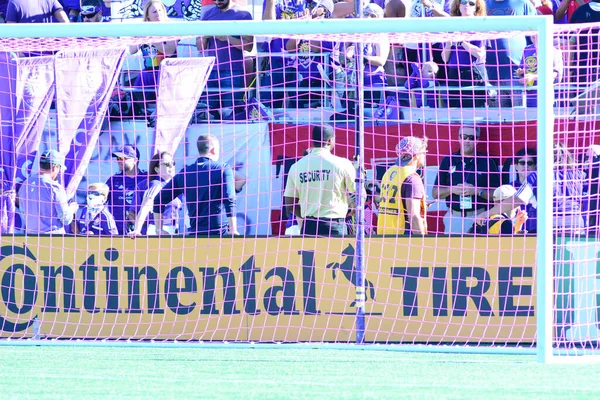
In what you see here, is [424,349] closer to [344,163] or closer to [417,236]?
[417,236]

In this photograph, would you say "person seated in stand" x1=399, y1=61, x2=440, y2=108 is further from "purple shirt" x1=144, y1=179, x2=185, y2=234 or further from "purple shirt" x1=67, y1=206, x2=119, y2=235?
"purple shirt" x1=67, y1=206, x2=119, y2=235

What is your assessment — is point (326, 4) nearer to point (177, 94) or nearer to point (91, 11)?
point (177, 94)

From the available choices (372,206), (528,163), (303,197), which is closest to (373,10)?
(372,206)

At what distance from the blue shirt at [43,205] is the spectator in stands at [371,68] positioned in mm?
2947

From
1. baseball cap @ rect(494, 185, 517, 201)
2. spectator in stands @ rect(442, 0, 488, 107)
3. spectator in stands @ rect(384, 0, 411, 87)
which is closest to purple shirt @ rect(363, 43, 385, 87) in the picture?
spectator in stands @ rect(384, 0, 411, 87)

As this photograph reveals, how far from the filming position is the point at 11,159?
32.0ft

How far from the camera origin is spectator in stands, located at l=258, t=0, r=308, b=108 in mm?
11281

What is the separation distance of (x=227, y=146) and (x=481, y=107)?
2836 mm

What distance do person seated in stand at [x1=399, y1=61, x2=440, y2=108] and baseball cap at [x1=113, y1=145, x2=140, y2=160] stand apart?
2939mm

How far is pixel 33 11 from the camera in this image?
459 inches

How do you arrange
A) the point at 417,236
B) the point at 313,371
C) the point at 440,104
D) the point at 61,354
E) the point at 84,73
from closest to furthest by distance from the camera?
the point at 313,371 < the point at 61,354 < the point at 417,236 < the point at 84,73 < the point at 440,104

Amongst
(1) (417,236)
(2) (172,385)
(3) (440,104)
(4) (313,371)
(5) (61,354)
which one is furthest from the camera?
(3) (440,104)

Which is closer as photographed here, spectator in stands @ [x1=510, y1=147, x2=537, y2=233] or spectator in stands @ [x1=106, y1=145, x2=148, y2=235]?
spectator in stands @ [x1=510, y1=147, x2=537, y2=233]

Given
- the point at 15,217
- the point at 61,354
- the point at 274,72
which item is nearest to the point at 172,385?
the point at 61,354
